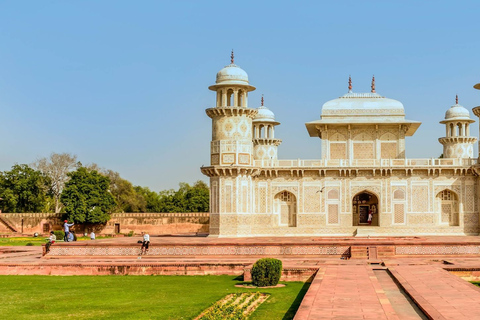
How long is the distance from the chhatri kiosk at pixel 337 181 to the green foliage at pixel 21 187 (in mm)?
22641

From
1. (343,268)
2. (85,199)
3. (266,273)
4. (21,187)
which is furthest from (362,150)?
(21,187)

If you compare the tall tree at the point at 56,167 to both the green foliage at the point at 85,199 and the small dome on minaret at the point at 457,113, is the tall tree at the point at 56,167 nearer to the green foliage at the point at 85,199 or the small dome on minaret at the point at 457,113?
the green foliage at the point at 85,199

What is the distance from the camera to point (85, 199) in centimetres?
4256

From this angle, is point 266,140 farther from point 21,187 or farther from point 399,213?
point 21,187

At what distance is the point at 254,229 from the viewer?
31.1m

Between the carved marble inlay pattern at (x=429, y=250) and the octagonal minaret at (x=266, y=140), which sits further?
the octagonal minaret at (x=266, y=140)

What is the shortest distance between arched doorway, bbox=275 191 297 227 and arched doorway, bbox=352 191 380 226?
3.45 m

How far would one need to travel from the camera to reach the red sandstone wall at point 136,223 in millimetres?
44250

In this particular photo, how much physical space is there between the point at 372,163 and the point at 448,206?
4.14 m

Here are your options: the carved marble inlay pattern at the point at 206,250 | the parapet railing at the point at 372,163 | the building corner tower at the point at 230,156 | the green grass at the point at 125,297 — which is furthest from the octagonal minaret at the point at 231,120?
the green grass at the point at 125,297

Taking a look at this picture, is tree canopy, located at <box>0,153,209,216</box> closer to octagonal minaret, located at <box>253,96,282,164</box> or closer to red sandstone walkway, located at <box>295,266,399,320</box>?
octagonal minaret, located at <box>253,96,282,164</box>

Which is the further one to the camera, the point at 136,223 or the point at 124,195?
the point at 124,195

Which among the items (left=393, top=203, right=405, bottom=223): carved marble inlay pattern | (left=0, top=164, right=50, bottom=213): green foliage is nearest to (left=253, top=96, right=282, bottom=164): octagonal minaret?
(left=393, top=203, right=405, bottom=223): carved marble inlay pattern

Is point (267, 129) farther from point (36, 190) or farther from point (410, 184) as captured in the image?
point (36, 190)
